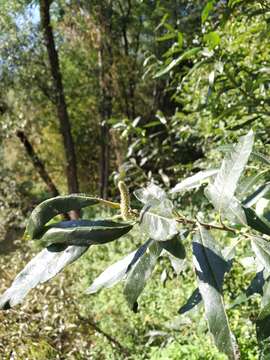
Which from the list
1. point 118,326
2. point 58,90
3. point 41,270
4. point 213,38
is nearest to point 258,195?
point 41,270

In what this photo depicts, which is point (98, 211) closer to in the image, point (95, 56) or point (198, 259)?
point (95, 56)

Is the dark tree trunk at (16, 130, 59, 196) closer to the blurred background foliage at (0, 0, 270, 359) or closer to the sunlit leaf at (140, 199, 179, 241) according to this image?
the blurred background foliage at (0, 0, 270, 359)

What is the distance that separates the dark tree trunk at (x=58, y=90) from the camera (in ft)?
24.0

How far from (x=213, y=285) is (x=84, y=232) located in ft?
0.63

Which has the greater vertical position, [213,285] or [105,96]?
[105,96]

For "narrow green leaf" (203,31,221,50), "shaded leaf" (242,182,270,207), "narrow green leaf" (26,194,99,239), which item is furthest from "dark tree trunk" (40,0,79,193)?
"narrow green leaf" (26,194,99,239)

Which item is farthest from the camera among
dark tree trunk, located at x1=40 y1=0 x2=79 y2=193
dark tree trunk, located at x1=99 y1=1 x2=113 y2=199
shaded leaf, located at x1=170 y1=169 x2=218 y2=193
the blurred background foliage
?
dark tree trunk, located at x1=99 y1=1 x2=113 y2=199

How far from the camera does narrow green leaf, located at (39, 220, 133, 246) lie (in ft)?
2.06

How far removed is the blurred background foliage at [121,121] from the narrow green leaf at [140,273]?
1.47ft

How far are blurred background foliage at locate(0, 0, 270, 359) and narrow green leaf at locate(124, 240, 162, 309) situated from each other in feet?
1.47

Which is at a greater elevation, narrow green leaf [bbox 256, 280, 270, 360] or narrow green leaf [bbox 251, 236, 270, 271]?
narrow green leaf [bbox 251, 236, 270, 271]

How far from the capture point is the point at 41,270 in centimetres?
65

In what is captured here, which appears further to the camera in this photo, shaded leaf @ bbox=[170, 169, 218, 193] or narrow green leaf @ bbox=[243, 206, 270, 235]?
shaded leaf @ bbox=[170, 169, 218, 193]

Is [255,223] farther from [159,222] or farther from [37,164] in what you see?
[37,164]
